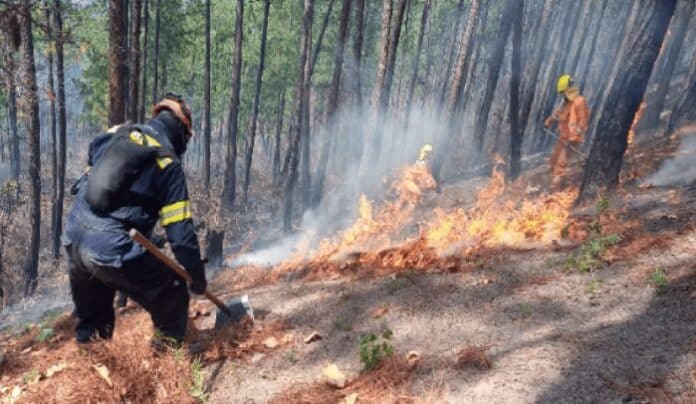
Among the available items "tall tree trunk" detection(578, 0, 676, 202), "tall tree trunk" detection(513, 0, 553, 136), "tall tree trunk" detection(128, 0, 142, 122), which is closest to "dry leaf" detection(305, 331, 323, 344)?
"tall tree trunk" detection(578, 0, 676, 202)

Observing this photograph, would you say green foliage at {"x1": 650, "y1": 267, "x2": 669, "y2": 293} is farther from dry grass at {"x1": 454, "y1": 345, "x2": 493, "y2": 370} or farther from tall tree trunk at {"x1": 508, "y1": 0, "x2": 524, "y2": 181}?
tall tree trunk at {"x1": 508, "y1": 0, "x2": 524, "y2": 181}

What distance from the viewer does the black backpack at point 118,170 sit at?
331 cm

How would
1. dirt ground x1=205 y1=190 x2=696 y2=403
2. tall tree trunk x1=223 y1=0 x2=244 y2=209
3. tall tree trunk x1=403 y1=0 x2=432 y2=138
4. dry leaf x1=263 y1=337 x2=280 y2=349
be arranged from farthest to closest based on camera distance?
tall tree trunk x1=403 y1=0 x2=432 y2=138, tall tree trunk x1=223 y1=0 x2=244 y2=209, dry leaf x1=263 y1=337 x2=280 y2=349, dirt ground x1=205 y1=190 x2=696 y2=403

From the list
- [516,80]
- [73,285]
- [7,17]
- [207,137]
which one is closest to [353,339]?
[73,285]

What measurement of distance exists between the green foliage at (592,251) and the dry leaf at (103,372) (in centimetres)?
433

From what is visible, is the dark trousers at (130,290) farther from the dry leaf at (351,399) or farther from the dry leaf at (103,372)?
the dry leaf at (351,399)

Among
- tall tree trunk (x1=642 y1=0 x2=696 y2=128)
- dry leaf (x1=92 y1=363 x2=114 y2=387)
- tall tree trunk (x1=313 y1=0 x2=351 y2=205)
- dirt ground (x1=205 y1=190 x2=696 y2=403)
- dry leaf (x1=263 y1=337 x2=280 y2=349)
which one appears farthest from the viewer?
tall tree trunk (x1=313 y1=0 x2=351 y2=205)

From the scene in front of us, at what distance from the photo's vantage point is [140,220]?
3.47 m

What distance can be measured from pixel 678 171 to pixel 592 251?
5189 mm

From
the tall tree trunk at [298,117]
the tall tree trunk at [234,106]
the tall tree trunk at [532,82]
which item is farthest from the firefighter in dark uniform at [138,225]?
the tall tree trunk at [234,106]

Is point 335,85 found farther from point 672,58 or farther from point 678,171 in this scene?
point 672,58

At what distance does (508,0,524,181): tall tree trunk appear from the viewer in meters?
11.3

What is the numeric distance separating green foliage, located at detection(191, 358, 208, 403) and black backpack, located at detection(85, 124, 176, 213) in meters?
1.30

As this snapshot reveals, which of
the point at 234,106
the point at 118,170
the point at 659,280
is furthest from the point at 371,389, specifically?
the point at 234,106
